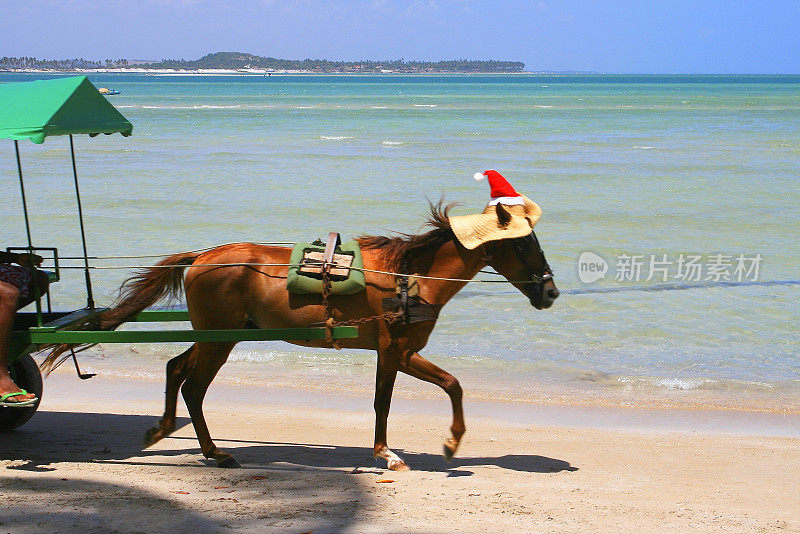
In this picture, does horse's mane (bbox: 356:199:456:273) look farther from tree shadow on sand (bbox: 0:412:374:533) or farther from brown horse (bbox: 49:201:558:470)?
tree shadow on sand (bbox: 0:412:374:533)

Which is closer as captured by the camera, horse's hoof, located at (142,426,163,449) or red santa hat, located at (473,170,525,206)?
red santa hat, located at (473,170,525,206)

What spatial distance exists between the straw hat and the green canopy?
98.7 inches

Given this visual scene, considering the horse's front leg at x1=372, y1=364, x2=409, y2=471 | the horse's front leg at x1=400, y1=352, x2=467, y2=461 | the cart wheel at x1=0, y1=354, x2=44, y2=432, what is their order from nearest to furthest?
the horse's front leg at x1=400, y1=352, x2=467, y2=461 < the horse's front leg at x1=372, y1=364, x2=409, y2=471 < the cart wheel at x1=0, y1=354, x2=44, y2=432

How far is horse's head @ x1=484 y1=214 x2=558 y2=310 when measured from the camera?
5730mm

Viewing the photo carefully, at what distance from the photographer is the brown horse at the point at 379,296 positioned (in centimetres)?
572

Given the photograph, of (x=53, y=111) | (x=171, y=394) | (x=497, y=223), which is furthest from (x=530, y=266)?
(x=53, y=111)

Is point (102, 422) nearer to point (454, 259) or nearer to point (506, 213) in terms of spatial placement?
point (454, 259)

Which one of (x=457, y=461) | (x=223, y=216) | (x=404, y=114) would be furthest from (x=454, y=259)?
(x=404, y=114)

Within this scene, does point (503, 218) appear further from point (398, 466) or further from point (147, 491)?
point (147, 491)

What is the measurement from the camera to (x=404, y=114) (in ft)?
213

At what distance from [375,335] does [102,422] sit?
2.60 metres

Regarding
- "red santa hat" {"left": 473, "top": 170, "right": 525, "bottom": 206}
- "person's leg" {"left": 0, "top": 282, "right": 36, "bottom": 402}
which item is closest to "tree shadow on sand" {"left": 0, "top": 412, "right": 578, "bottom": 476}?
"person's leg" {"left": 0, "top": 282, "right": 36, "bottom": 402}

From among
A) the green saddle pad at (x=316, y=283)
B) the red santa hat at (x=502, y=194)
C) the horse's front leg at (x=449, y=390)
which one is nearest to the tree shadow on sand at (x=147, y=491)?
the horse's front leg at (x=449, y=390)

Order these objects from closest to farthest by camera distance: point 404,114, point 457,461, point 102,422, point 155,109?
point 457,461
point 102,422
point 404,114
point 155,109
